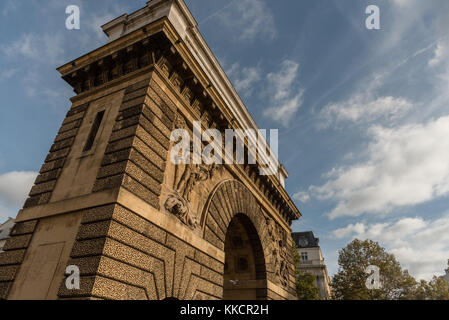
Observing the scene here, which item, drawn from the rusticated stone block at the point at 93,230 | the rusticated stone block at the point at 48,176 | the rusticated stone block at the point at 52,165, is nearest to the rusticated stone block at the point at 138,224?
the rusticated stone block at the point at 93,230

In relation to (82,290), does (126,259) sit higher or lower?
higher

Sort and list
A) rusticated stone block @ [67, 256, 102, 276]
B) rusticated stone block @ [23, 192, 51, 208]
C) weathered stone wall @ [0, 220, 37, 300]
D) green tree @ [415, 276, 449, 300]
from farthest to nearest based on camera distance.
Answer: green tree @ [415, 276, 449, 300] < rusticated stone block @ [23, 192, 51, 208] < weathered stone wall @ [0, 220, 37, 300] < rusticated stone block @ [67, 256, 102, 276]

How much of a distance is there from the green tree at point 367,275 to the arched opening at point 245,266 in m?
22.2

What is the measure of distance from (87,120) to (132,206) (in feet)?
14.3

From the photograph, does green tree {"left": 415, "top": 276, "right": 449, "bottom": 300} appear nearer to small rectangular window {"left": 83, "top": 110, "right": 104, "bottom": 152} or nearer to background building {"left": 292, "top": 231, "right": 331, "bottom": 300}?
background building {"left": 292, "top": 231, "right": 331, "bottom": 300}

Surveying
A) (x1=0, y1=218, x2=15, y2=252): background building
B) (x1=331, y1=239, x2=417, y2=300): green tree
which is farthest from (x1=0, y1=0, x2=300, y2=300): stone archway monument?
(x1=0, y1=218, x2=15, y2=252): background building

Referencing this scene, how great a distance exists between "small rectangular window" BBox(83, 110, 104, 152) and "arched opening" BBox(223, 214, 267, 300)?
8.31 meters

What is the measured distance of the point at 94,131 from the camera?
30.9 ft

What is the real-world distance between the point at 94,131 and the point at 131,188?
3.20 meters

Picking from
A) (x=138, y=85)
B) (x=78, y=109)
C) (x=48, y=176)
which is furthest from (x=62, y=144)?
(x=138, y=85)

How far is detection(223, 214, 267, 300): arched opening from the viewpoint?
1522cm

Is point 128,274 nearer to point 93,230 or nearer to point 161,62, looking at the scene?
point 93,230

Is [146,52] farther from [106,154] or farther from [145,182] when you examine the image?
[145,182]

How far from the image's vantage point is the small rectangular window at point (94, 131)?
29.8 feet
